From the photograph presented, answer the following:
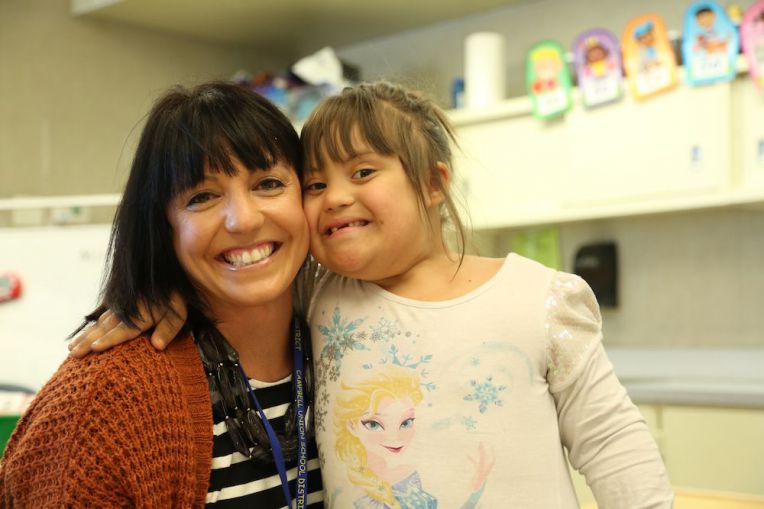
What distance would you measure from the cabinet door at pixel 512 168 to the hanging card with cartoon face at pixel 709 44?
18.8 inches

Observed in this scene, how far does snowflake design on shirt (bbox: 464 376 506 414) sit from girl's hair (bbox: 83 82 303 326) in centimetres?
41

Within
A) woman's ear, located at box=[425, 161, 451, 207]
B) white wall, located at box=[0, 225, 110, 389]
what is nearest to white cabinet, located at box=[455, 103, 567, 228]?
white wall, located at box=[0, 225, 110, 389]

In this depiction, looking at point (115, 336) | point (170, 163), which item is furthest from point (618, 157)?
point (115, 336)

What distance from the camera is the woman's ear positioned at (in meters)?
1.24

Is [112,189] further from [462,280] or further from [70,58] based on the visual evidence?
[462,280]

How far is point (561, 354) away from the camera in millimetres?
1060

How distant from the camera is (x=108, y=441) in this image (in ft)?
3.03

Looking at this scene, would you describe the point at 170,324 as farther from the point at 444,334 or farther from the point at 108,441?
the point at 444,334

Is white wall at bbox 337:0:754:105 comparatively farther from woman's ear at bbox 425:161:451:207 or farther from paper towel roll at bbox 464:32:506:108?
woman's ear at bbox 425:161:451:207

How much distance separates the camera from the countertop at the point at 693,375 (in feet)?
7.89

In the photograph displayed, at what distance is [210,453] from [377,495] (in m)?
0.23

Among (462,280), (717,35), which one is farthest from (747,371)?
(462,280)

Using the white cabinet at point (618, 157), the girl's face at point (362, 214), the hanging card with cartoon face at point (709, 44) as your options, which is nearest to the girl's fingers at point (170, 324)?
the girl's face at point (362, 214)

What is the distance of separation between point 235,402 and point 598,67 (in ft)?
6.46
